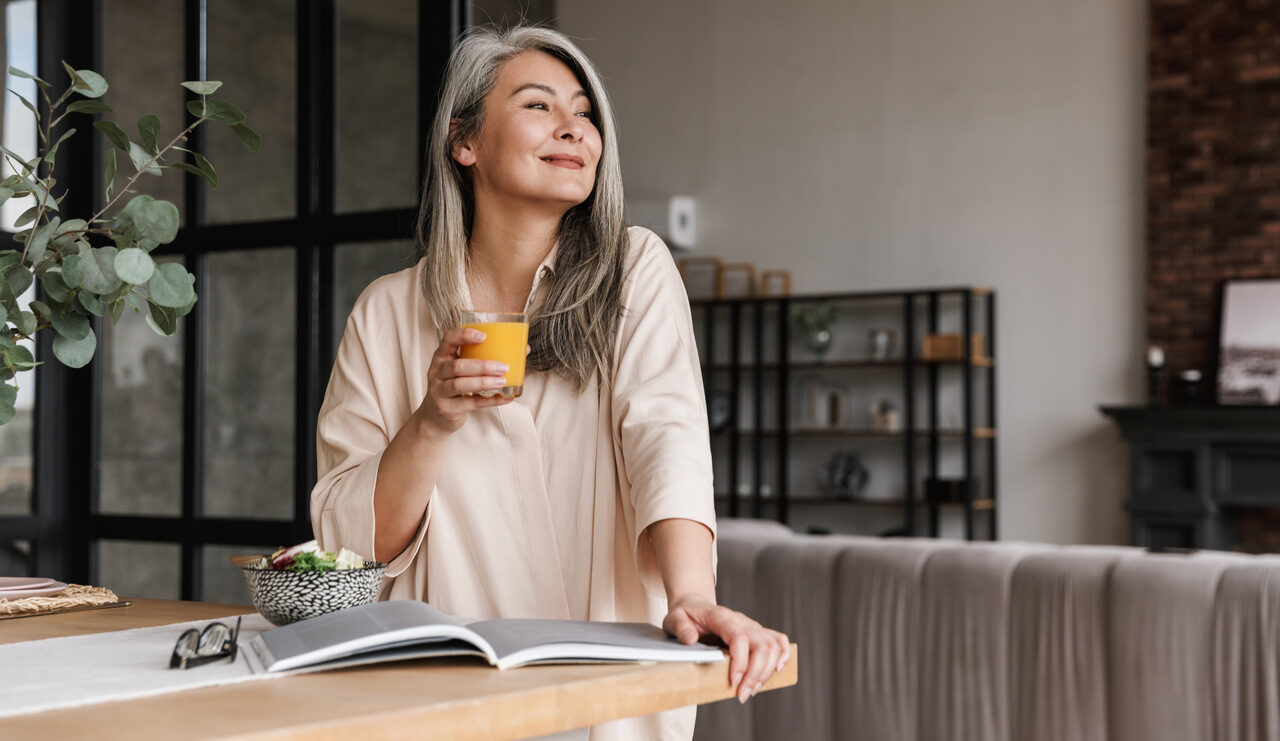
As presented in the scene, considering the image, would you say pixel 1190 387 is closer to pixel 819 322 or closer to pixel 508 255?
pixel 819 322

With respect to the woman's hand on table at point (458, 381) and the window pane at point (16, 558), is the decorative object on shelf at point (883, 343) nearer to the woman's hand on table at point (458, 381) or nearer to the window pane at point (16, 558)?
the window pane at point (16, 558)

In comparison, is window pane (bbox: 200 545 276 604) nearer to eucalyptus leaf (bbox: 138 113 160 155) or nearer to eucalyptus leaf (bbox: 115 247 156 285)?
eucalyptus leaf (bbox: 138 113 160 155)

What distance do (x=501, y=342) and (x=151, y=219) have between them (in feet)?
1.07

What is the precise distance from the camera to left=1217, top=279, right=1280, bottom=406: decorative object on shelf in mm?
6684

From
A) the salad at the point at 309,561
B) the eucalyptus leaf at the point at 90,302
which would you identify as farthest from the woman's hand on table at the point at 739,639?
the eucalyptus leaf at the point at 90,302

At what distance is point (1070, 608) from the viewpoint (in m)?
2.52

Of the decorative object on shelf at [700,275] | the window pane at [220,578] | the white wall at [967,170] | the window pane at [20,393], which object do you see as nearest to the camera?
the window pane at [220,578]

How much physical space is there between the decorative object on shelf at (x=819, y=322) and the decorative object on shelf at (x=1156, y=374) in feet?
6.27

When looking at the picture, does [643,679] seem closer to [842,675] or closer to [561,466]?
A: [561,466]

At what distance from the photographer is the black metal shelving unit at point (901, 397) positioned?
7531 mm

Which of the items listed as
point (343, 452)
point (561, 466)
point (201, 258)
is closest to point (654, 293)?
point (561, 466)

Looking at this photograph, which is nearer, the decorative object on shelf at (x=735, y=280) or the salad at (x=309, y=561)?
the salad at (x=309, y=561)

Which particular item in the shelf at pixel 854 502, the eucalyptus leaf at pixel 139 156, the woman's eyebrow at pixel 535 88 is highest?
the woman's eyebrow at pixel 535 88

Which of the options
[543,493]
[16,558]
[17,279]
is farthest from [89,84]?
[16,558]
